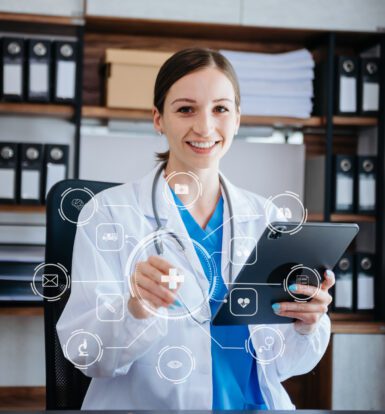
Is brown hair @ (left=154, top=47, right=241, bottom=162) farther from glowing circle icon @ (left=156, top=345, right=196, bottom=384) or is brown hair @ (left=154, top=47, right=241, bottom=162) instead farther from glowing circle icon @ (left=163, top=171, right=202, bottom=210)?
glowing circle icon @ (left=156, top=345, right=196, bottom=384)

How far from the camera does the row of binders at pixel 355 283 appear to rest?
1137 millimetres

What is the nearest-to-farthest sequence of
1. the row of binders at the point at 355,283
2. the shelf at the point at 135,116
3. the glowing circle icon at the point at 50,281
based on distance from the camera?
the glowing circle icon at the point at 50,281 < the row of binders at the point at 355,283 < the shelf at the point at 135,116

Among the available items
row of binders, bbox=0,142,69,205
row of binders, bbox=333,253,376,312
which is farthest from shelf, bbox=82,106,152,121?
row of binders, bbox=333,253,376,312

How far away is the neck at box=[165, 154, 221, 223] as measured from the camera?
2.01 feet

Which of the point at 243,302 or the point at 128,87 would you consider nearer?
the point at 243,302

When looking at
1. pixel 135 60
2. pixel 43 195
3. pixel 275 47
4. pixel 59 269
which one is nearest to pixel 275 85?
pixel 275 47

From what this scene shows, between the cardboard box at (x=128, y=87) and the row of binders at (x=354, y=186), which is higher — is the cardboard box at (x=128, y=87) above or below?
above

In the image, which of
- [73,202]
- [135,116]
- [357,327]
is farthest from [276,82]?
[73,202]

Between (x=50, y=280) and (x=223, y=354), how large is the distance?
211 millimetres

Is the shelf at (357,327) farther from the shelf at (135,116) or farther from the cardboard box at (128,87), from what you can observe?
the cardboard box at (128,87)

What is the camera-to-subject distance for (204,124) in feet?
1.94

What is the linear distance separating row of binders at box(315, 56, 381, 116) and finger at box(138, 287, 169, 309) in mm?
1042

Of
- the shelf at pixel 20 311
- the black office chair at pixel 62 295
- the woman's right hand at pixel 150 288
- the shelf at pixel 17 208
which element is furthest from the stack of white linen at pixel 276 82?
the woman's right hand at pixel 150 288

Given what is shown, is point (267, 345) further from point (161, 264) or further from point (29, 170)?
point (29, 170)
